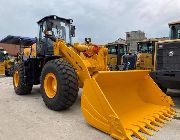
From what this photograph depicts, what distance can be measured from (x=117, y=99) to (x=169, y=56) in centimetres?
267

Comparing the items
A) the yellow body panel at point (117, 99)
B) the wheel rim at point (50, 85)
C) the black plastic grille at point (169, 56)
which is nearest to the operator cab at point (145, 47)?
the black plastic grille at point (169, 56)

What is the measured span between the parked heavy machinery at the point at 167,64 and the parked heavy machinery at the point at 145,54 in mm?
9020

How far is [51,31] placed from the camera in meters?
8.29

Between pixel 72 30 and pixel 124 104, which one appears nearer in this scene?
pixel 124 104

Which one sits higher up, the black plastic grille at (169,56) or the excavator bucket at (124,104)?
the black plastic grille at (169,56)

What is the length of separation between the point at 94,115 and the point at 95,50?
3.19m

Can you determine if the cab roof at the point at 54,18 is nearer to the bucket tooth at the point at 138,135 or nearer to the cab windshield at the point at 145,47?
the bucket tooth at the point at 138,135

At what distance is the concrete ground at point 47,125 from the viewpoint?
504 cm

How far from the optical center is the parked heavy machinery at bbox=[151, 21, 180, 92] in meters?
7.75

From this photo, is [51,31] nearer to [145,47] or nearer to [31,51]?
[31,51]

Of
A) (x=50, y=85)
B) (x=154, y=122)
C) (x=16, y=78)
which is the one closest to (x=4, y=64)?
(x=16, y=78)

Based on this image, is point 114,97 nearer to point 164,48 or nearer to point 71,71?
point 71,71

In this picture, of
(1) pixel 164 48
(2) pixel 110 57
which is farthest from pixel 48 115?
(2) pixel 110 57

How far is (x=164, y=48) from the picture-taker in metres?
8.24
